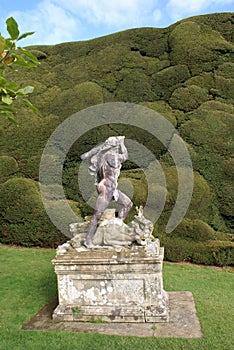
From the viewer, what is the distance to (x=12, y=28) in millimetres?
A: 1896

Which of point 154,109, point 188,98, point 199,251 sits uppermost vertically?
point 188,98

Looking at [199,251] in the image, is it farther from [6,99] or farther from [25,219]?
[6,99]

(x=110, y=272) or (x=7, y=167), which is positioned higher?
(x=7, y=167)

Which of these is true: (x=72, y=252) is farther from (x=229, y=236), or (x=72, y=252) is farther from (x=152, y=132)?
(x=152, y=132)

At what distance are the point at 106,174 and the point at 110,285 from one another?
163cm

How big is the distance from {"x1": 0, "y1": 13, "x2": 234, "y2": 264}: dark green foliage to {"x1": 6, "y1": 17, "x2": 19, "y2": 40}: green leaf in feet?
25.2


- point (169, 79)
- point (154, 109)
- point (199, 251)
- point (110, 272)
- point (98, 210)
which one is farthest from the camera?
point (169, 79)

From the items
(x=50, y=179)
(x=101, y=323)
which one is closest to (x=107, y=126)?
(x=50, y=179)

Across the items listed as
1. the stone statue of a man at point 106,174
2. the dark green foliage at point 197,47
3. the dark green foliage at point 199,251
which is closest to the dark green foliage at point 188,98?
the dark green foliage at point 197,47

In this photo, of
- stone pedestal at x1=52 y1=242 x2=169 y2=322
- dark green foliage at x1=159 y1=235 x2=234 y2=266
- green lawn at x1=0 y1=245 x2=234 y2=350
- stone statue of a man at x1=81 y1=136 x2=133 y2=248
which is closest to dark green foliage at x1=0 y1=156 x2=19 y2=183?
green lawn at x1=0 y1=245 x2=234 y2=350

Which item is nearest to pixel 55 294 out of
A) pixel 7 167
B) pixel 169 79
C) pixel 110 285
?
pixel 110 285

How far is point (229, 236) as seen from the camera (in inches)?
368

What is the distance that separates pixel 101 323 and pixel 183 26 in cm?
1095

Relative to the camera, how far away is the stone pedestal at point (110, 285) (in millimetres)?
5547
